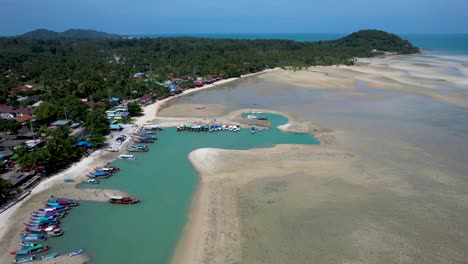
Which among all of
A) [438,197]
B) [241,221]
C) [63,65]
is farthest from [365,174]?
[63,65]

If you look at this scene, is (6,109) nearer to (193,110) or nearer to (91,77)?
(91,77)

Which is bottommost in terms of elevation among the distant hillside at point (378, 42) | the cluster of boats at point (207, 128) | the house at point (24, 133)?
the cluster of boats at point (207, 128)

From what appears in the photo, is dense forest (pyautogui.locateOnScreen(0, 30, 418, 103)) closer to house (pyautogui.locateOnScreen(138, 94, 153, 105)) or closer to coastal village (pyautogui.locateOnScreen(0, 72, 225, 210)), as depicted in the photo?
house (pyautogui.locateOnScreen(138, 94, 153, 105))

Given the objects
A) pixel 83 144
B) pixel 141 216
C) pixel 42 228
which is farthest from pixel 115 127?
pixel 42 228

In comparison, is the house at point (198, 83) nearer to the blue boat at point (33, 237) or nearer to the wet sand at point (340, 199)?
the wet sand at point (340, 199)

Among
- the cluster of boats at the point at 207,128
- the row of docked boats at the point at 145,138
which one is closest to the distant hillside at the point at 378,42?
the cluster of boats at the point at 207,128

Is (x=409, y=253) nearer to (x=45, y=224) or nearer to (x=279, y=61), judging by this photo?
(x=45, y=224)
